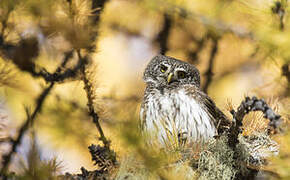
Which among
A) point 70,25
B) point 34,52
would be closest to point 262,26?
point 70,25

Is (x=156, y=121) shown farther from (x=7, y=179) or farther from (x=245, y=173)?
(x=7, y=179)

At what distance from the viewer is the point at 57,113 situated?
2.29m

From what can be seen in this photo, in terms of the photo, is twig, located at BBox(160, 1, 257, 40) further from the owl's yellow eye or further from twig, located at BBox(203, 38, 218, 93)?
twig, located at BBox(203, 38, 218, 93)

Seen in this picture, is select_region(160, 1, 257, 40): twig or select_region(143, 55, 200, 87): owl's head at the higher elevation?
select_region(160, 1, 257, 40): twig

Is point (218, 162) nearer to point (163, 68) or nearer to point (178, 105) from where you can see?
point (178, 105)

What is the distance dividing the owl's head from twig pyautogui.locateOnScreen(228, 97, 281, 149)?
1.40 metres

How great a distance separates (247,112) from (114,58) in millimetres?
3137

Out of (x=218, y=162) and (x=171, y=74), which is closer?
(x=218, y=162)

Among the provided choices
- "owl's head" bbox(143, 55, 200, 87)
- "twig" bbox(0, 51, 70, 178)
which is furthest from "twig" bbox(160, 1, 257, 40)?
"twig" bbox(0, 51, 70, 178)

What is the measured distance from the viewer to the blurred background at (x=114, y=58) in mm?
2240

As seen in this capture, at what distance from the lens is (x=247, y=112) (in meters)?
1.87

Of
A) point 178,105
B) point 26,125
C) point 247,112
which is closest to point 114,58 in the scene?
point 178,105

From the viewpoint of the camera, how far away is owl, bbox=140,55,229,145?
299 centimetres

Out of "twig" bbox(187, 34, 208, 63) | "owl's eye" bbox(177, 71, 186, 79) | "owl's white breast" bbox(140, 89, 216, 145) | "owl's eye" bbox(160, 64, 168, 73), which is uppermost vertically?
"twig" bbox(187, 34, 208, 63)
